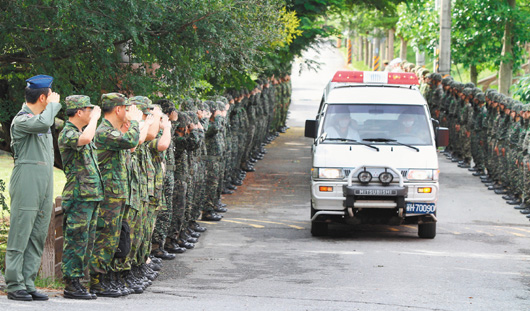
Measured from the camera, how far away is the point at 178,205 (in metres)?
11.7

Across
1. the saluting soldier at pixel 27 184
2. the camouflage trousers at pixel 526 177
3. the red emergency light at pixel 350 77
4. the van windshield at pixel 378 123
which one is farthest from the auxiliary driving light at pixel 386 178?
the saluting soldier at pixel 27 184

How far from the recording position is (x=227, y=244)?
12695mm

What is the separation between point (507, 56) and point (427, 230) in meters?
13.9

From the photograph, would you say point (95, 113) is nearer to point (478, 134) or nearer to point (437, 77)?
point (478, 134)

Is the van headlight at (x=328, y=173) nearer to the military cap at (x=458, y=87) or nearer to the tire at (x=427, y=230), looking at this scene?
the tire at (x=427, y=230)

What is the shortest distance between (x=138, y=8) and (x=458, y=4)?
1780 cm

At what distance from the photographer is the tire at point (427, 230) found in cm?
1313

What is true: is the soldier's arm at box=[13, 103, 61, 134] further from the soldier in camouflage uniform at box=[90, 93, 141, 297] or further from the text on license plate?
the text on license plate

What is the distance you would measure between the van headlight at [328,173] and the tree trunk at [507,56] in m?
14.7

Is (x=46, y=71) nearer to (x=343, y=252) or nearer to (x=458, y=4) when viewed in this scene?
(x=343, y=252)

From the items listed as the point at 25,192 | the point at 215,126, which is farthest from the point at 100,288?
the point at 215,126

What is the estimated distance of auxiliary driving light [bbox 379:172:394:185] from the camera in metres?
12.4

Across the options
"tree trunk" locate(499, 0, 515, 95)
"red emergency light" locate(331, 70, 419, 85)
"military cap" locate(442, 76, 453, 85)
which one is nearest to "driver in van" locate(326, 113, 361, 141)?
"red emergency light" locate(331, 70, 419, 85)

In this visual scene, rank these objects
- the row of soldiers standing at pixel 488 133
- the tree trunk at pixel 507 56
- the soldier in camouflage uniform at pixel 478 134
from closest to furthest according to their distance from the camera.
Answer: the row of soldiers standing at pixel 488 133
the soldier in camouflage uniform at pixel 478 134
the tree trunk at pixel 507 56
